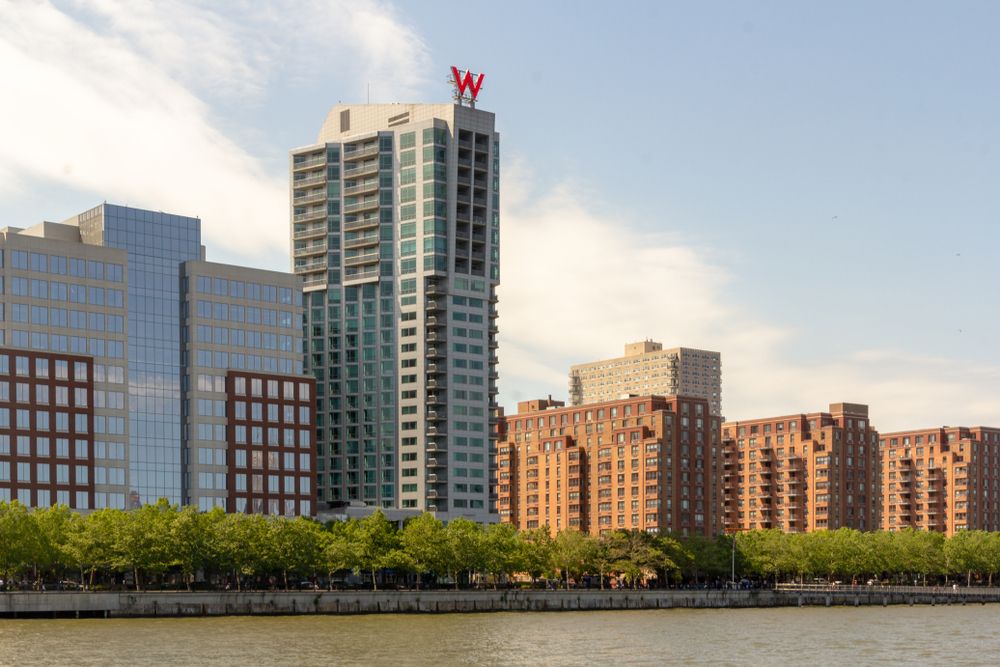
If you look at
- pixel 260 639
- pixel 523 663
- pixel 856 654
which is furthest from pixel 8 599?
pixel 856 654

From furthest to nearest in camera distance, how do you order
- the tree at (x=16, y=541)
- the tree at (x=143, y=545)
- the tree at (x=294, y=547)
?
the tree at (x=294, y=547) < the tree at (x=143, y=545) < the tree at (x=16, y=541)

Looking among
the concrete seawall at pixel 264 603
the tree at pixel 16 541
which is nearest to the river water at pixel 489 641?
the concrete seawall at pixel 264 603

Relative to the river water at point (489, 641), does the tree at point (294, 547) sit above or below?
above

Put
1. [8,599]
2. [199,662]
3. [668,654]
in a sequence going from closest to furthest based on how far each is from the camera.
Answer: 1. [199,662]
2. [668,654]
3. [8,599]

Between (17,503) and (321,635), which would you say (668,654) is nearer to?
(321,635)

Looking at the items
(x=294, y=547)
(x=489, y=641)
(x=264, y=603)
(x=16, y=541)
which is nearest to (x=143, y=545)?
(x=16, y=541)

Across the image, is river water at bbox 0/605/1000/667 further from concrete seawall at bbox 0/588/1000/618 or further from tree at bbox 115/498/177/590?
tree at bbox 115/498/177/590

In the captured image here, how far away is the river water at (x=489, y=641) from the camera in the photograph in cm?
11400

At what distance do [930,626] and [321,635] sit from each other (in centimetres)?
7518

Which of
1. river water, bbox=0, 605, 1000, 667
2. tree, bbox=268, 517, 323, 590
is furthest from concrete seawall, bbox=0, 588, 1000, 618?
tree, bbox=268, 517, 323, 590

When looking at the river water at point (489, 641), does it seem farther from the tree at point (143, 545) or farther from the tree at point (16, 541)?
the tree at point (143, 545)

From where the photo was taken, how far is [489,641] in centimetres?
13388

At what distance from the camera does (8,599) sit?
509ft

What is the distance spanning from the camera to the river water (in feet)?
374
